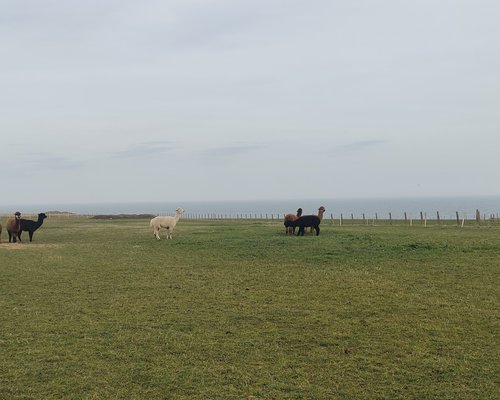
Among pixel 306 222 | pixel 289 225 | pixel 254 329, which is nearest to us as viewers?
pixel 254 329

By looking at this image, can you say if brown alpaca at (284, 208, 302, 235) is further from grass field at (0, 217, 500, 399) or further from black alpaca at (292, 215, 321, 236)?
grass field at (0, 217, 500, 399)

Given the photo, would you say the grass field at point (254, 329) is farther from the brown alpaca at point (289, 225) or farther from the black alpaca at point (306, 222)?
the brown alpaca at point (289, 225)

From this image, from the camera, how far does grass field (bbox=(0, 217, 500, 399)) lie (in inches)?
266

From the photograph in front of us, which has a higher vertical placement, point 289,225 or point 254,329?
point 289,225

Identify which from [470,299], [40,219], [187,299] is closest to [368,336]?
[470,299]

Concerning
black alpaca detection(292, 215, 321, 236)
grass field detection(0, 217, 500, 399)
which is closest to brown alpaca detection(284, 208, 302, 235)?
black alpaca detection(292, 215, 321, 236)

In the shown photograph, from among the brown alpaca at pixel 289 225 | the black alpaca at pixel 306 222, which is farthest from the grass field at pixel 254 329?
the brown alpaca at pixel 289 225

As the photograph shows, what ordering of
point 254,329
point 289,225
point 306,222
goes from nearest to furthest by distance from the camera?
point 254,329 → point 306,222 → point 289,225

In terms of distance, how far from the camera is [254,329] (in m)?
9.31

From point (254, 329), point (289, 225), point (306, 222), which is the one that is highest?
point (306, 222)

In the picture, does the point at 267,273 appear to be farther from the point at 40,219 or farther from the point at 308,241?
the point at 40,219

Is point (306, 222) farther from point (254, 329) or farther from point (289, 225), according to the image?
point (254, 329)

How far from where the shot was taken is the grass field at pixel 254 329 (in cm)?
676

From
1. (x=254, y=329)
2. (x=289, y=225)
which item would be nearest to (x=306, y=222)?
(x=289, y=225)
